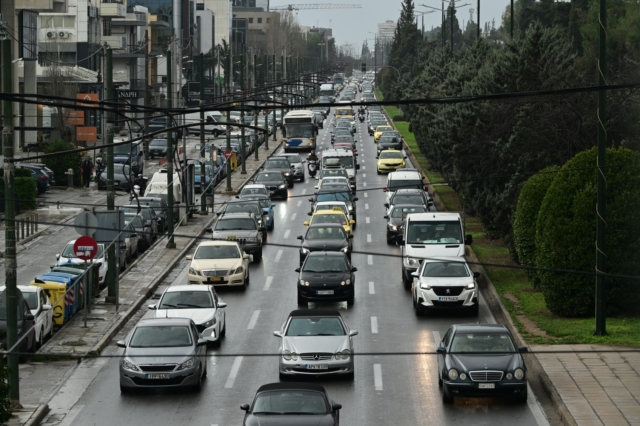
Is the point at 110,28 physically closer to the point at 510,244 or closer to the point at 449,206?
the point at 449,206

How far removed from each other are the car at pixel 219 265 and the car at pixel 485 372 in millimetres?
13644

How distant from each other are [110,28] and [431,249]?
92608 mm

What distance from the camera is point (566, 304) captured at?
2864 cm

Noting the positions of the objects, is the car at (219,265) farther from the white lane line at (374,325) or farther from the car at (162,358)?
the car at (162,358)

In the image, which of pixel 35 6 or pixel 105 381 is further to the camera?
pixel 35 6

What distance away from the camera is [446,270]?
1212 inches

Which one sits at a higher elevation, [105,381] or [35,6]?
[35,6]

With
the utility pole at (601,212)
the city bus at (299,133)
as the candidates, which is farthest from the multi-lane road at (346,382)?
the city bus at (299,133)

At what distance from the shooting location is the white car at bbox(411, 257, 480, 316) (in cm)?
3006

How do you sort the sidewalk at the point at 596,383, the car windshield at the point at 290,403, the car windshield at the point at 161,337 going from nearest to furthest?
the car windshield at the point at 290,403 < the sidewalk at the point at 596,383 < the car windshield at the point at 161,337

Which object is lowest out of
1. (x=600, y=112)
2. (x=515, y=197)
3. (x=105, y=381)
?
(x=105, y=381)

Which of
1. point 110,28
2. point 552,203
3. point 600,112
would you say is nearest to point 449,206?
point 552,203

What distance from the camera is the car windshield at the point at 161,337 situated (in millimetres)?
22734

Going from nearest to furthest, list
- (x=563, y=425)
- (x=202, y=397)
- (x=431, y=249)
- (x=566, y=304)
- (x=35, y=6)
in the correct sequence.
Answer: (x=563, y=425) < (x=202, y=397) < (x=566, y=304) < (x=431, y=249) < (x=35, y=6)
